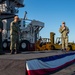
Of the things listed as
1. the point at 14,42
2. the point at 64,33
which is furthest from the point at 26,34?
the point at 14,42

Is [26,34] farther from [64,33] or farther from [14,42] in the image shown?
[14,42]

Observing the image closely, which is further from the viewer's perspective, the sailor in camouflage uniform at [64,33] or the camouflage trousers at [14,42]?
the sailor in camouflage uniform at [64,33]

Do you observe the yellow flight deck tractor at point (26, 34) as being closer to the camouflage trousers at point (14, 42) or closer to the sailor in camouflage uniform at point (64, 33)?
the sailor in camouflage uniform at point (64, 33)

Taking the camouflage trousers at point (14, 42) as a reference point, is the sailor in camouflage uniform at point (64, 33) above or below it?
above

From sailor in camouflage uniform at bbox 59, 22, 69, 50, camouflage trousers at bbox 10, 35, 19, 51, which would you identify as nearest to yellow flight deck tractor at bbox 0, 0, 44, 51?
sailor in camouflage uniform at bbox 59, 22, 69, 50

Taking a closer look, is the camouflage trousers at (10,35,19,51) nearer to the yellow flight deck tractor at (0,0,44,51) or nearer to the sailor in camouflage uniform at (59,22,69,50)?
the sailor in camouflage uniform at (59,22,69,50)

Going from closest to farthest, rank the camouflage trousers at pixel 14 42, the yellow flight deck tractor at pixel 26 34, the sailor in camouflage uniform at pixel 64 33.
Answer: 1. the camouflage trousers at pixel 14 42
2. the sailor in camouflage uniform at pixel 64 33
3. the yellow flight deck tractor at pixel 26 34

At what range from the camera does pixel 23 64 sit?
668 centimetres

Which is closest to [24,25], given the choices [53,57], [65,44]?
[65,44]

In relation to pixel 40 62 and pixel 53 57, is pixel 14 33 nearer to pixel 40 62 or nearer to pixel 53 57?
pixel 53 57

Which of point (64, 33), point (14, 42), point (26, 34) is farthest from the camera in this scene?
point (26, 34)

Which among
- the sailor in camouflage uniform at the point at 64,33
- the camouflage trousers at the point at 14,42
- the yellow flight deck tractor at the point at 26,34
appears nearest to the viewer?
the camouflage trousers at the point at 14,42

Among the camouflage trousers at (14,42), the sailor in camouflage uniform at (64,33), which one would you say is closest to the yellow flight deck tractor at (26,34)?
the sailor in camouflage uniform at (64,33)

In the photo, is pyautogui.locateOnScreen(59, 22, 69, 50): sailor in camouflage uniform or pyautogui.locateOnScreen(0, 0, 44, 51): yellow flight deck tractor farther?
pyautogui.locateOnScreen(0, 0, 44, 51): yellow flight deck tractor
